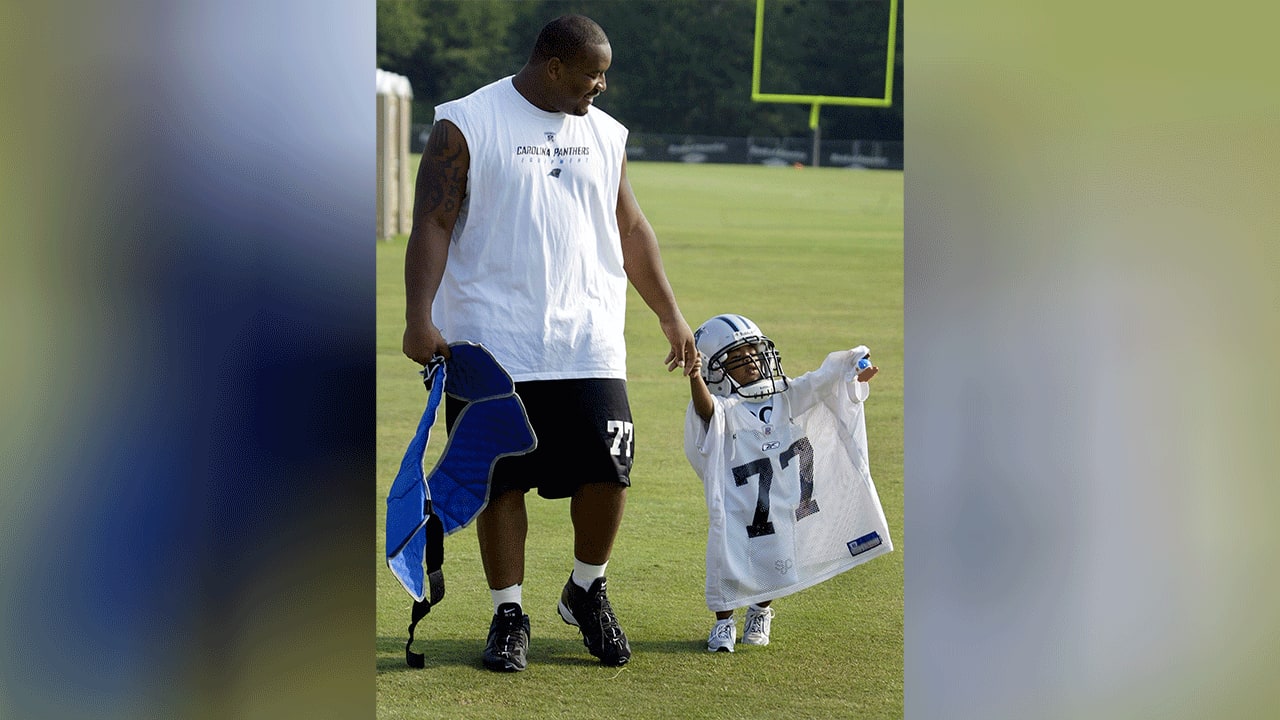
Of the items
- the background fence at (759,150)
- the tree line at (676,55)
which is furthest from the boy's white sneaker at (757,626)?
the tree line at (676,55)

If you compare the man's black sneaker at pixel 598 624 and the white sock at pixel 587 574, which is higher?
the white sock at pixel 587 574

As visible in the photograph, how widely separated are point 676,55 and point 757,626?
104 ft

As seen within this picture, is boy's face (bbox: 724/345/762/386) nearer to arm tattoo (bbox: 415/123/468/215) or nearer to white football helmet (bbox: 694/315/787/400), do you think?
white football helmet (bbox: 694/315/787/400)

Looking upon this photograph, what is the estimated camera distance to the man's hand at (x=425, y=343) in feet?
11.3

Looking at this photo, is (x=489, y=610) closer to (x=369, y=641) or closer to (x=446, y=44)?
(x=369, y=641)

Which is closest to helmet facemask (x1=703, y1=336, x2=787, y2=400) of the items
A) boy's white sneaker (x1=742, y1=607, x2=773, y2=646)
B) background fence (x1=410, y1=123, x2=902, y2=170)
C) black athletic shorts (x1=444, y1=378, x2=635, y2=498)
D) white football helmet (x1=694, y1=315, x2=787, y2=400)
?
white football helmet (x1=694, y1=315, x2=787, y2=400)

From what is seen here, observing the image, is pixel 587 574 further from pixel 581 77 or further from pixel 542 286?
pixel 581 77

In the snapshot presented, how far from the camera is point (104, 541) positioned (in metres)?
2.05

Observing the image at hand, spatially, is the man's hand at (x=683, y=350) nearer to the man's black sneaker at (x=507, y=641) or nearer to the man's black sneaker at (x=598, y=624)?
the man's black sneaker at (x=598, y=624)

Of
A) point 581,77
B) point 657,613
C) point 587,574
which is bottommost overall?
point 657,613

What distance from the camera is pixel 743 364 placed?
156 inches

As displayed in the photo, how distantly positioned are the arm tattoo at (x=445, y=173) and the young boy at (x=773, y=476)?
2.43 feet

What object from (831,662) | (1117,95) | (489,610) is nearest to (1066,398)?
(1117,95)

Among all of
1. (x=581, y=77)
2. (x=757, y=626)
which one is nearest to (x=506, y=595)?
(x=757, y=626)
